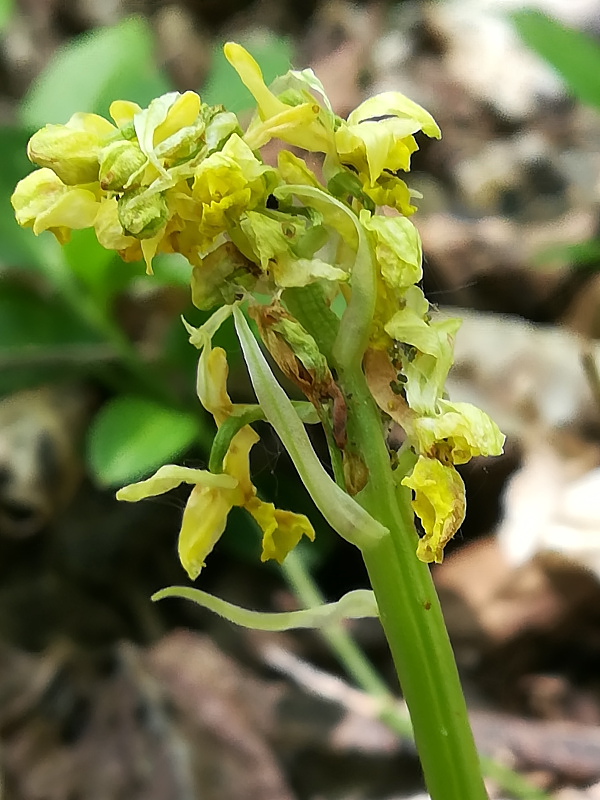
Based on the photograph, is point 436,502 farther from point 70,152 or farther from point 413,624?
point 70,152

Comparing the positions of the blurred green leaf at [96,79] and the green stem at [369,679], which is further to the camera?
the blurred green leaf at [96,79]

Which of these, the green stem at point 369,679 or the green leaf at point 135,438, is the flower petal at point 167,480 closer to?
the green stem at point 369,679

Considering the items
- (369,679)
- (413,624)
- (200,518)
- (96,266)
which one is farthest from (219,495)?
(96,266)

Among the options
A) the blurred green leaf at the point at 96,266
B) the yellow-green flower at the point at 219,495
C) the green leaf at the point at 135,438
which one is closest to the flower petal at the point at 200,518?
the yellow-green flower at the point at 219,495

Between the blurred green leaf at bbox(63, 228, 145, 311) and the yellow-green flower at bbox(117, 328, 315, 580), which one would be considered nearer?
the yellow-green flower at bbox(117, 328, 315, 580)

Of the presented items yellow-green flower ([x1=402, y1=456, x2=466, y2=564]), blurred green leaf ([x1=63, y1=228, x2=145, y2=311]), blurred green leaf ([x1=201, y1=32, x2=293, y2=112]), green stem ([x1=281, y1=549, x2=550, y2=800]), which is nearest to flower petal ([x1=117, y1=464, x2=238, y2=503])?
yellow-green flower ([x1=402, y1=456, x2=466, y2=564])

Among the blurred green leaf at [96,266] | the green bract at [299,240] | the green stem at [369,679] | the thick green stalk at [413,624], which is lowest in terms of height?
the green stem at [369,679]

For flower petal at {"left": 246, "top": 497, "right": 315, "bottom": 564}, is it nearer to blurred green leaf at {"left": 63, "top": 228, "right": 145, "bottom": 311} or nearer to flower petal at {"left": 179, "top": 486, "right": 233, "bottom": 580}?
flower petal at {"left": 179, "top": 486, "right": 233, "bottom": 580}
